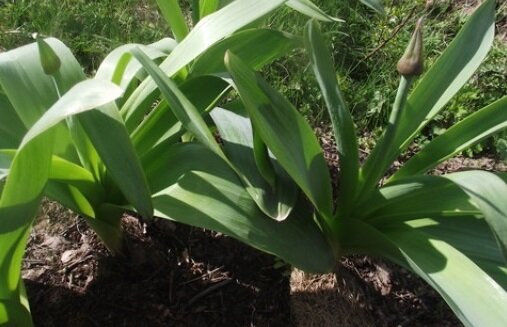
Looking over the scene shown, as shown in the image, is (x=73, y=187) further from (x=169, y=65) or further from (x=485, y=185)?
(x=485, y=185)

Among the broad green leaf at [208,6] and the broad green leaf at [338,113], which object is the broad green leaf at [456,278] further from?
the broad green leaf at [208,6]

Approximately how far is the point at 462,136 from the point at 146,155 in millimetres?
638

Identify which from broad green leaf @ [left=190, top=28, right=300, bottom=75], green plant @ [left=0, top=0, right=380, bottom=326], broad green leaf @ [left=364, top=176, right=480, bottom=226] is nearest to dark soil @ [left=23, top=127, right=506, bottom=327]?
green plant @ [left=0, top=0, right=380, bottom=326]

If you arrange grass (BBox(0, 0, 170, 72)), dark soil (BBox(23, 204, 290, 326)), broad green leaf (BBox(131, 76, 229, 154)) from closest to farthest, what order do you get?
broad green leaf (BBox(131, 76, 229, 154)) → dark soil (BBox(23, 204, 290, 326)) → grass (BBox(0, 0, 170, 72))

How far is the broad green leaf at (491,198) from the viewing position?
0.87 metres

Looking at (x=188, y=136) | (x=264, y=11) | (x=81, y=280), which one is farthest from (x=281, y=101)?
(x=81, y=280)

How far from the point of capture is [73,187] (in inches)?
45.7

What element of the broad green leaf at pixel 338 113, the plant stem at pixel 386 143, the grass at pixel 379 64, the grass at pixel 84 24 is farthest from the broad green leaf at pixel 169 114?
the grass at pixel 84 24

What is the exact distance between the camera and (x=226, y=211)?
3.61 feet

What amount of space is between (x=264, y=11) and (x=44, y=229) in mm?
895

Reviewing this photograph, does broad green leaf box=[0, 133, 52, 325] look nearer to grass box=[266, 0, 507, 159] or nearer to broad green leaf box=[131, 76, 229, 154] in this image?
broad green leaf box=[131, 76, 229, 154]

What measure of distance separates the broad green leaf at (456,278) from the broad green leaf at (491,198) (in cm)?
9

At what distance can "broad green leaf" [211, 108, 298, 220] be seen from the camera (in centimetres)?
107

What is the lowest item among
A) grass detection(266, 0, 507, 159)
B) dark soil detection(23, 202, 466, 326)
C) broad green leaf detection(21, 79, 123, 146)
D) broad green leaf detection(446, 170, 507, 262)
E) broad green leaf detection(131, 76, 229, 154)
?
dark soil detection(23, 202, 466, 326)
